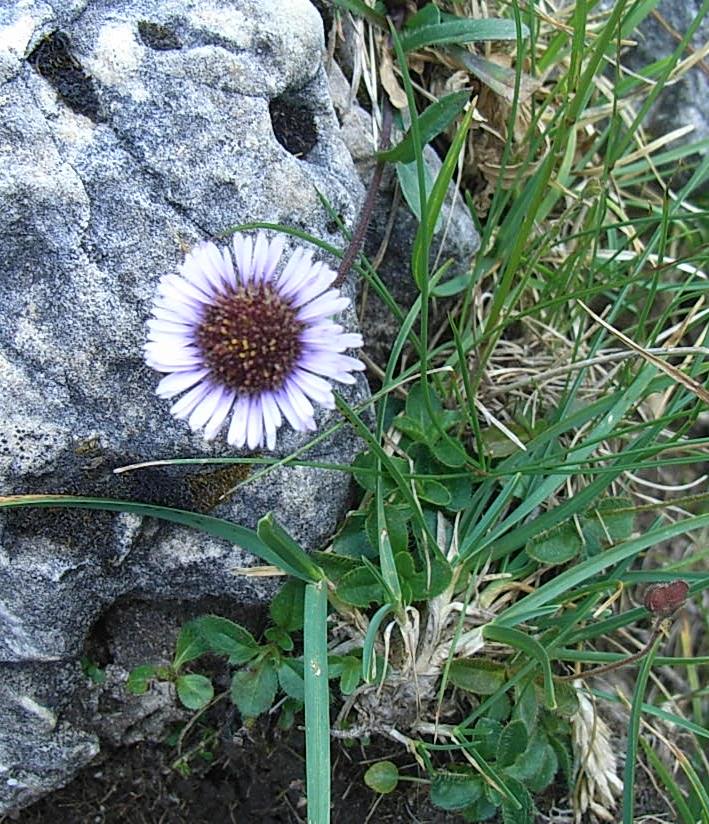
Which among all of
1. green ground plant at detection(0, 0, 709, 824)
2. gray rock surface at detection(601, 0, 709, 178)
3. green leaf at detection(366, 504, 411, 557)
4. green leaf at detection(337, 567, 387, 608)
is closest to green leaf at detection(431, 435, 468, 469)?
green ground plant at detection(0, 0, 709, 824)

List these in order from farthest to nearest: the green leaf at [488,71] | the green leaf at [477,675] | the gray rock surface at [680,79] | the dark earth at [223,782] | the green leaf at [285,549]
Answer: the gray rock surface at [680,79], the green leaf at [488,71], the dark earth at [223,782], the green leaf at [477,675], the green leaf at [285,549]

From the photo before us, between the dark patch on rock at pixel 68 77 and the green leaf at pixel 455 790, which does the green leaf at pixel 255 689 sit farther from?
the dark patch on rock at pixel 68 77

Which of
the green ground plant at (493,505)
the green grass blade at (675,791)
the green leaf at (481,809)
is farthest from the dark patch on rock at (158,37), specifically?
the green grass blade at (675,791)

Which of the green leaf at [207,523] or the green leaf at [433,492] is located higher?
the green leaf at [433,492]

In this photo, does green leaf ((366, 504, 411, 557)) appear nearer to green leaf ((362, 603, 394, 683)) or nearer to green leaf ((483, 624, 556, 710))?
green leaf ((362, 603, 394, 683))

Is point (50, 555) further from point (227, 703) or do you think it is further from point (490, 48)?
point (490, 48)

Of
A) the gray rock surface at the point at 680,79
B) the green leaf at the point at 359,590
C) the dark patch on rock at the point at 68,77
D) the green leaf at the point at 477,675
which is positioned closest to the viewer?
the dark patch on rock at the point at 68,77

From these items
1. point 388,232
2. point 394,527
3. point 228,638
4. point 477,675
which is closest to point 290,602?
point 228,638

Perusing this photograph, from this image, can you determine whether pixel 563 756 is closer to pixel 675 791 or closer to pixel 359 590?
pixel 675 791
